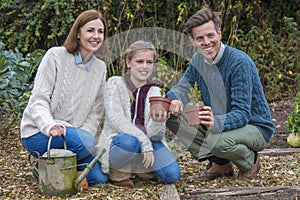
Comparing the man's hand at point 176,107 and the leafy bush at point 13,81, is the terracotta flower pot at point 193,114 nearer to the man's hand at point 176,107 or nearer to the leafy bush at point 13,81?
the man's hand at point 176,107

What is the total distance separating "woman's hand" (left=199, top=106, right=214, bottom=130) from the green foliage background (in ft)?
9.55

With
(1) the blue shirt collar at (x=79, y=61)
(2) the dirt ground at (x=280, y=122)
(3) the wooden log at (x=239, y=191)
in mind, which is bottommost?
(2) the dirt ground at (x=280, y=122)

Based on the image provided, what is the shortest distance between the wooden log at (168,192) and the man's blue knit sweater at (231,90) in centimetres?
44

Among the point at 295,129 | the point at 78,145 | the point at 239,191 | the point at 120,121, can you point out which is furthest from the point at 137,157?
the point at 295,129

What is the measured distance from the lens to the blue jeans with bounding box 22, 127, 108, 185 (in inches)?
126

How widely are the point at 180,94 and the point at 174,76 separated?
8.79 ft

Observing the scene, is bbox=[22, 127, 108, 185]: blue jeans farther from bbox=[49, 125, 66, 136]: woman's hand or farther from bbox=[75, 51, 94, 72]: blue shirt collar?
bbox=[75, 51, 94, 72]: blue shirt collar

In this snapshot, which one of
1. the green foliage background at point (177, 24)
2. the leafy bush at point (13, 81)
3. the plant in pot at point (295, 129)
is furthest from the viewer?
the green foliage background at point (177, 24)

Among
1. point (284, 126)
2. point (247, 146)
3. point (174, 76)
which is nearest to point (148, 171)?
point (247, 146)

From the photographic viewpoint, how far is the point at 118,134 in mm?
3318

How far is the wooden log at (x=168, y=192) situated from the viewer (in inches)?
119

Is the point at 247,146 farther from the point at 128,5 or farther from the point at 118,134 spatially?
the point at 128,5

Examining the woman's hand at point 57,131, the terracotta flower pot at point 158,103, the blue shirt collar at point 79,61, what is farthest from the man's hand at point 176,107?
the woman's hand at point 57,131

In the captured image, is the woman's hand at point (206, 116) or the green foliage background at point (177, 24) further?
the green foliage background at point (177, 24)
